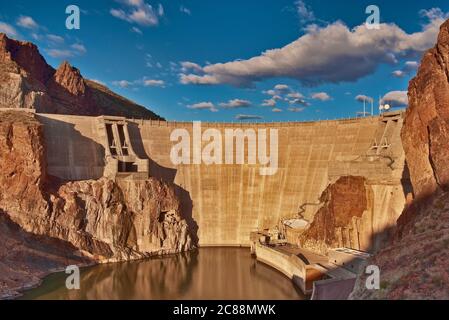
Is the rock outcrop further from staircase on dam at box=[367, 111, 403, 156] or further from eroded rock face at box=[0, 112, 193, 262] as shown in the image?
eroded rock face at box=[0, 112, 193, 262]

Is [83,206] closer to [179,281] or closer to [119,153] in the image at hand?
[119,153]

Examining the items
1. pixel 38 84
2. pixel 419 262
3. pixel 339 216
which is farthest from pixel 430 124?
pixel 38 84

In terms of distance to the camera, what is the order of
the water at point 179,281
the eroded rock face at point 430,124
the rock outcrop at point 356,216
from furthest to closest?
the rock outcrop at point 356,216 < the water at point 179,281 < the eroded rock face at point 430,124

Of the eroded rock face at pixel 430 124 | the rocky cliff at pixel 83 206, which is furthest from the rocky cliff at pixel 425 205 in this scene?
the rocky cliff at pixel 83 206

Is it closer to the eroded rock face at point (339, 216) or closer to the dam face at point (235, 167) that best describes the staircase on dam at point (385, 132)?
the dam face at point (235, 167)

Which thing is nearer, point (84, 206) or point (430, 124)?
point (430, 124)

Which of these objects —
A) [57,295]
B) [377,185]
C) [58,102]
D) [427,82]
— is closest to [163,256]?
[57,295]
